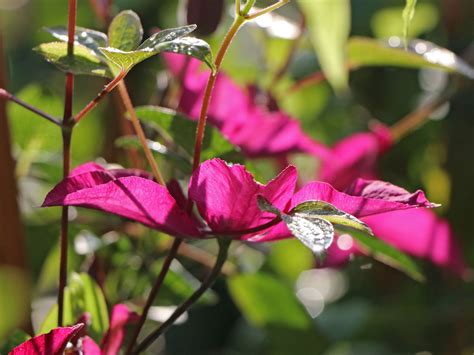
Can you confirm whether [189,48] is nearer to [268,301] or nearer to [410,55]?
[410,55]

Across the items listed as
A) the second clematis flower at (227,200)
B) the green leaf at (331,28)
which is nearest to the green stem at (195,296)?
the second clematis flower at (227,200)

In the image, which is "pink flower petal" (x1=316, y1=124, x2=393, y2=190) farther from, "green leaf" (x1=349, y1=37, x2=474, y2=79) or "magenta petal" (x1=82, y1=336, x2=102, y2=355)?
"magenta petal" (x1=82, y1=336, x2=102, y2=355)

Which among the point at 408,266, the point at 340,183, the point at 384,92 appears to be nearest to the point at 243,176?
the point at 408,266

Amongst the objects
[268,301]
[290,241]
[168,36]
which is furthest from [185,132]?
[290,241]

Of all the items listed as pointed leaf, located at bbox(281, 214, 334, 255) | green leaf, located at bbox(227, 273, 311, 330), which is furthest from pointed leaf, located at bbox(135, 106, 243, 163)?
green leaf, located at bbox(227, 273, 311, 330)

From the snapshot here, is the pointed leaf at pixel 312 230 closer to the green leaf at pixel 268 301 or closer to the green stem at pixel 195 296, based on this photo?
the green stem at pixel 195 296

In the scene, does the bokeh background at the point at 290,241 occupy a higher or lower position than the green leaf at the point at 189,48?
lower
